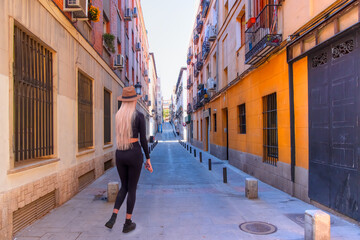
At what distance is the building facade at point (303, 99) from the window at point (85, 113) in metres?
5.40

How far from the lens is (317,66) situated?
558cm

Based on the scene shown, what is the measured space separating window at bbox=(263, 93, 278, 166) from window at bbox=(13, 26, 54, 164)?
620 cm

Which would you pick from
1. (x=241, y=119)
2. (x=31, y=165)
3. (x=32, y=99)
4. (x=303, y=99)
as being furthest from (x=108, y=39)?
(x=303, y=99)

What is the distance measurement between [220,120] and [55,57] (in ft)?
37.6

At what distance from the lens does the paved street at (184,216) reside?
4.09m

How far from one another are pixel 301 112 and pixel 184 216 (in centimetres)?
369

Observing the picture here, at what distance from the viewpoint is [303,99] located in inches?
242

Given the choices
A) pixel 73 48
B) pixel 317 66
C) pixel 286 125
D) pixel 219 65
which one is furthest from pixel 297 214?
pixel 219 65

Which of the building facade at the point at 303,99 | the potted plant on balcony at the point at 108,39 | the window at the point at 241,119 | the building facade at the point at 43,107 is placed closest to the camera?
the building facade at the point at 43,107

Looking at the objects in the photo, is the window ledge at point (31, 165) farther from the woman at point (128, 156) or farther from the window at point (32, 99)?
the woman at point (128, 156)

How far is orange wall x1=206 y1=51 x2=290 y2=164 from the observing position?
712 centimetres

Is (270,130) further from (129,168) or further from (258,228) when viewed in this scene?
(129,168)

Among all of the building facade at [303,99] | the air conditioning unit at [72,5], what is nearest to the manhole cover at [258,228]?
the building facade at [303,99]

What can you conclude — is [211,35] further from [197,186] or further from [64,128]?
[64,128]
